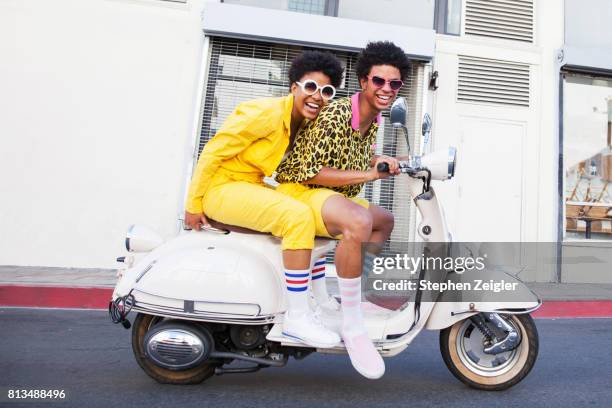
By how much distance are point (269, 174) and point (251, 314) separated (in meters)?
0.76

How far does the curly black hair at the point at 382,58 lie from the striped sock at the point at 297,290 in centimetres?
124

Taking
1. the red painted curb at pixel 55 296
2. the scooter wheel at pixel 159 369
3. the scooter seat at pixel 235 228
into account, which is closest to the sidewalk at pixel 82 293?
the red painted curb at pixel 55 296

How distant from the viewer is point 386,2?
7.60 meters

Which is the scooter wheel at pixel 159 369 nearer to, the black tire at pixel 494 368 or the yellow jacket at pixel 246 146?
the yellow jacket at pixel 246 146

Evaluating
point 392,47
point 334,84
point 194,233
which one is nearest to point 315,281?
point 194,233

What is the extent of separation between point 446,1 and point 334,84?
629 cm

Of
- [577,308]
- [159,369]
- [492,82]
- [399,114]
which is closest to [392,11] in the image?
[492,82]

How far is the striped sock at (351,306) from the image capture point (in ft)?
7.02

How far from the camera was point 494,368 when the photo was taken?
228 centimetres

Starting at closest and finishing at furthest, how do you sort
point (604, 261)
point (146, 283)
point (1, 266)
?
point (146, 283) → point (1, 266) → point (604, 261)

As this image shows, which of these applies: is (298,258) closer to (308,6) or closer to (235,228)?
(235,228)

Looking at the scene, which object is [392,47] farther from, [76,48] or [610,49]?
[610,49]

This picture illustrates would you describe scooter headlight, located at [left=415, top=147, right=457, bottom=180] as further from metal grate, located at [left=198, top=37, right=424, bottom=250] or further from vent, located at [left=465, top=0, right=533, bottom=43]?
vent, located at [left=465, top=0, right=533, bottom=43]

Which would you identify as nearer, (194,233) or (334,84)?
(194,233)
